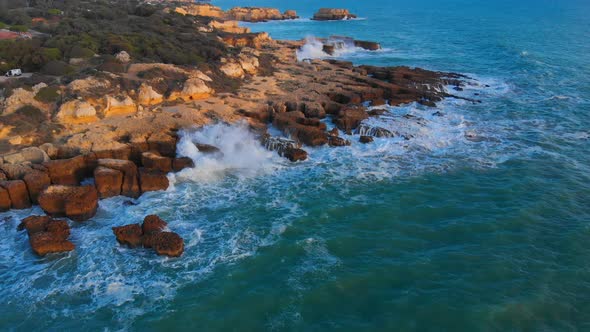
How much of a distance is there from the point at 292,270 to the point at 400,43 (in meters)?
56.2

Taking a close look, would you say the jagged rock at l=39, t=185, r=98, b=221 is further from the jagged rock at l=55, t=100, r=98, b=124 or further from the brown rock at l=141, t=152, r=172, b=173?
the jagged rock at l=55, t=100, r=98, b=124

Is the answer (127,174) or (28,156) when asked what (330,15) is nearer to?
(127,174)

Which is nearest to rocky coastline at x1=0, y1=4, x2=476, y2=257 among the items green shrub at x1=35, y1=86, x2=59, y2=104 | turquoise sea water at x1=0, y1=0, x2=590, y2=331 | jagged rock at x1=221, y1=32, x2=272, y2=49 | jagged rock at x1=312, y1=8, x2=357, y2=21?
green shrub at x1=35, y1=86, x2=59, y2=104

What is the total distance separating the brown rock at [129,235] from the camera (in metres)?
16.7

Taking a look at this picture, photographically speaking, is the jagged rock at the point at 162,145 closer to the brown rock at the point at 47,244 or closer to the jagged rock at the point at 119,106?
the jagged rock at the point at 119,106

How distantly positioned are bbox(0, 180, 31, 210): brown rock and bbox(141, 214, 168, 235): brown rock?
263 inches

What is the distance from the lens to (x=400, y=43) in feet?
209

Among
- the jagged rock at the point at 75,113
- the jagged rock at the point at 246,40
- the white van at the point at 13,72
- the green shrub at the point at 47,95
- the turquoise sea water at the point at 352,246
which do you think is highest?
the jagged rock at the point at 246,40

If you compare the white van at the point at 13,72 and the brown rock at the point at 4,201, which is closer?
the brown rock at the point at 4,201

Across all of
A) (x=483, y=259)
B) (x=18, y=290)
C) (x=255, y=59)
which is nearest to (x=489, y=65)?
(x=255, y=59)

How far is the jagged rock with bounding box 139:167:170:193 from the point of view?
20.8 meters

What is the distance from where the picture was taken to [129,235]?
55.1ft

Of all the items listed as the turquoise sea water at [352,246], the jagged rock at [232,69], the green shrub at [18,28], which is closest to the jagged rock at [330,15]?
the jagged rock at [232,69]

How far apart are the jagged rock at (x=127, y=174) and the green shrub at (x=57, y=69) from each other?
13.3 m
